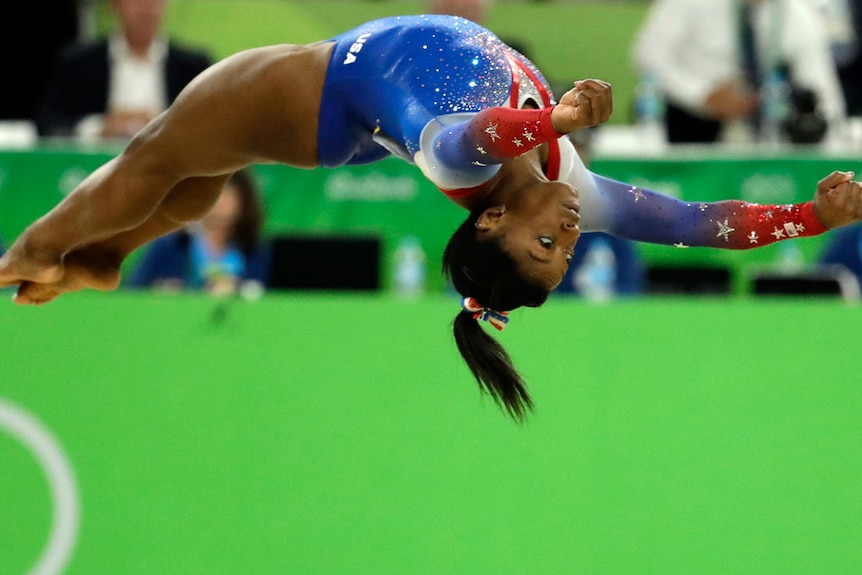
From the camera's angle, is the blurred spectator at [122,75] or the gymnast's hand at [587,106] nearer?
the gymnast's hand at [587,106]

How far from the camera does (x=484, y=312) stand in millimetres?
3576

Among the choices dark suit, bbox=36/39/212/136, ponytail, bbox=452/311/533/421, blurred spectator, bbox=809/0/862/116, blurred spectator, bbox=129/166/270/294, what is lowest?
ponytail, bbox=452/311/533/421

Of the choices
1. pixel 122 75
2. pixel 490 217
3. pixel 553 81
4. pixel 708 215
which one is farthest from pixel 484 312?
pixel 553 81

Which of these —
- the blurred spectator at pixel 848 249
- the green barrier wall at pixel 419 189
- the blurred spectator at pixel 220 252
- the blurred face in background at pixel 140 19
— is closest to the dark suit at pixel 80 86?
the blurred face in background at pixel 140 19

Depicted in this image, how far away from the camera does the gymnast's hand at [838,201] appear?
128 inches

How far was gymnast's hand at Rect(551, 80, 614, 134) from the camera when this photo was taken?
2828mm

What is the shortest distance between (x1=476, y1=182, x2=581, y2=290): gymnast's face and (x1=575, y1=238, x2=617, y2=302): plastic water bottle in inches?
78.1

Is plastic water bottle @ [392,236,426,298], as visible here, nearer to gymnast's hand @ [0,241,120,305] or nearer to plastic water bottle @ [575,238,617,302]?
plastic water bottle @ [575,238,617,302]

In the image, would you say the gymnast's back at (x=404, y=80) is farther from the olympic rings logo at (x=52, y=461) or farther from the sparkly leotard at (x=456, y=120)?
the olympic rings logo at (x=52, y=461)

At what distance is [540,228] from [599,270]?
2089mm

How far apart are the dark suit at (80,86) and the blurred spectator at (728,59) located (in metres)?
2.25

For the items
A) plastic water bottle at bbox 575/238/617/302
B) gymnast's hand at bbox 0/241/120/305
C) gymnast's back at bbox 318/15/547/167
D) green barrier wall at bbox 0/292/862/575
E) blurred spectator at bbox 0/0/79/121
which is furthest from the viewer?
blurred spectator at bbox 0/0/79/121

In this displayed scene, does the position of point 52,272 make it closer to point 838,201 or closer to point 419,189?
point 419,189

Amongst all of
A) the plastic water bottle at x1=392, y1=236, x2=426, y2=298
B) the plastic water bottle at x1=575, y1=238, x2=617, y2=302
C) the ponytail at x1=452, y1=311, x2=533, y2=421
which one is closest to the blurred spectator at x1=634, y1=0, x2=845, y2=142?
the plastic water bottle at x1=575, y1=238, x2=617, y2=302
